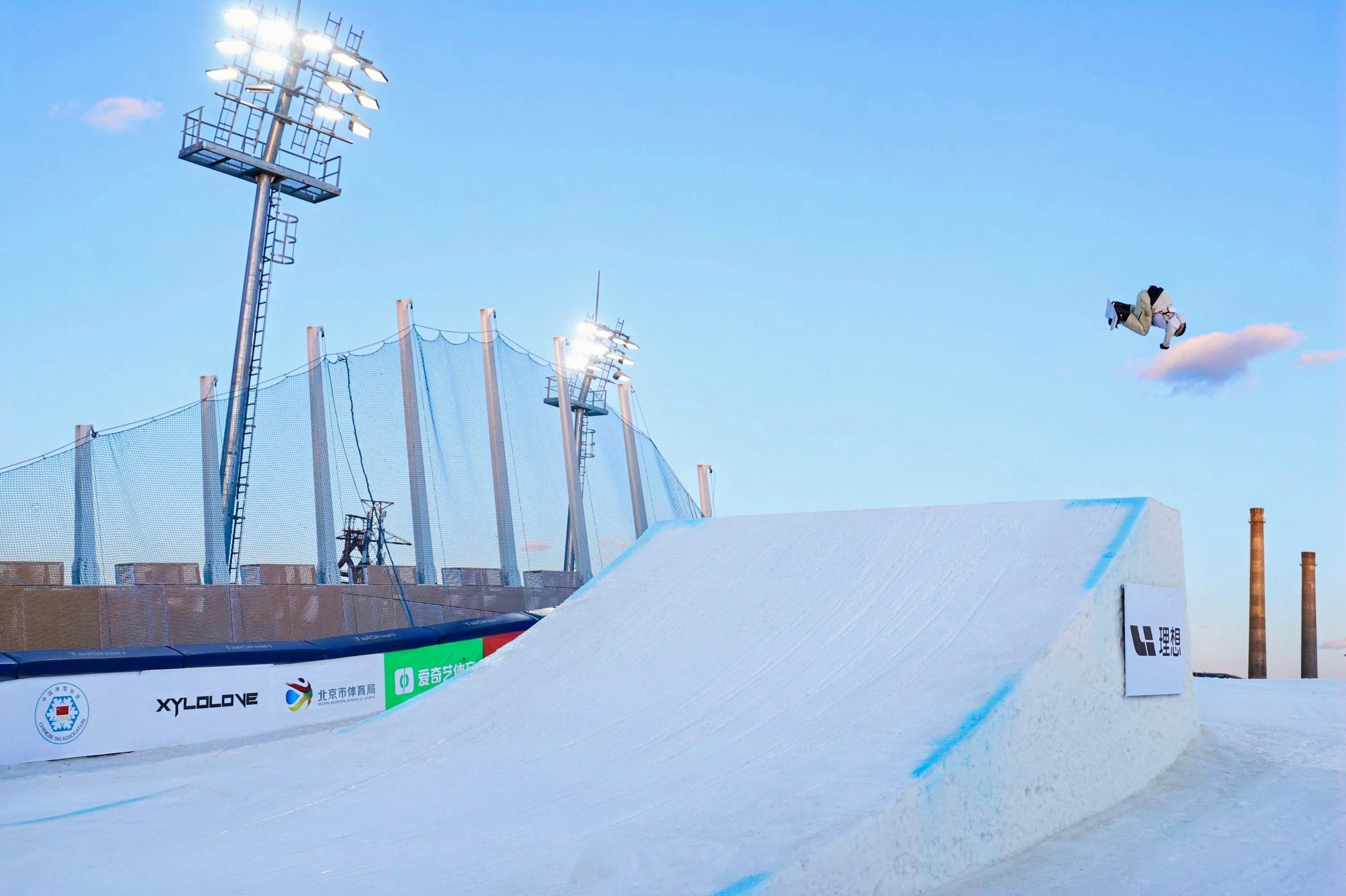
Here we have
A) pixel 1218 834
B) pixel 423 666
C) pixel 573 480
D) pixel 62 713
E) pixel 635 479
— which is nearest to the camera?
pixel 1218 834

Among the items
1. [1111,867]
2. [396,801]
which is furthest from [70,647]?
[1111,867]

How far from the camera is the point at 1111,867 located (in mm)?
5402

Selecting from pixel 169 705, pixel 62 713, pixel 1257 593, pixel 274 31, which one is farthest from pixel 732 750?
pixel 1257 593

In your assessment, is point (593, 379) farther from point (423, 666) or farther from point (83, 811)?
point (83, 811)

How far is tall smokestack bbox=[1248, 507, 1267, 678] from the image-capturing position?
24.1m

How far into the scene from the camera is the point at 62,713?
9234mm

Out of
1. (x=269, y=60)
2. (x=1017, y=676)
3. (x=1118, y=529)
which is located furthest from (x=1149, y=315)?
(x=269, y=60)

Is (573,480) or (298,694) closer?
(298,694)

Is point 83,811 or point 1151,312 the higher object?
point 1151,312

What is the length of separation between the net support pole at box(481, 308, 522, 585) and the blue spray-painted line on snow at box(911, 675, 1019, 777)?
31.8 ft

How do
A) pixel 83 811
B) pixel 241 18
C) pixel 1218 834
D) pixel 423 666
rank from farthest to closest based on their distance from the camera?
pixel 241 18 < pixel 423 666 < pixel 83 811 < pixel 1218 834

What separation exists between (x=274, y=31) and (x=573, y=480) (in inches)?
309

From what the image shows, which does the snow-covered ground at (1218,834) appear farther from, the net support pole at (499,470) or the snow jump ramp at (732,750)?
the net support pole at (499,470)

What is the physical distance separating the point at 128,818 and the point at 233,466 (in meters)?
6.35
